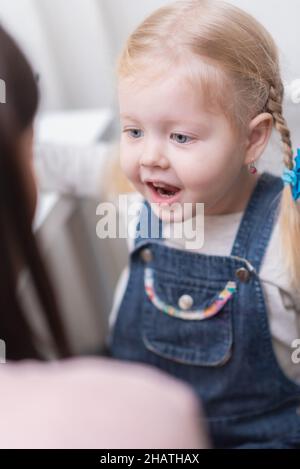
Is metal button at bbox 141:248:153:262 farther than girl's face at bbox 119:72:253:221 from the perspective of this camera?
Yes

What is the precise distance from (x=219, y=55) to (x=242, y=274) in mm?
164

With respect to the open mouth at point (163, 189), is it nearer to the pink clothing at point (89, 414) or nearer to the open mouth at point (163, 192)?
the open mouth at point (163, 192)

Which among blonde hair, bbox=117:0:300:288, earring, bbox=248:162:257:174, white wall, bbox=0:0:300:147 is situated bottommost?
earring, bbox=248:162:257:174

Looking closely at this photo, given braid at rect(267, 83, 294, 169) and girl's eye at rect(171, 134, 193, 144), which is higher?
braid at rect(267, 83, 294, 169)

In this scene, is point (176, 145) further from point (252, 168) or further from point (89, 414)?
point (89, 414)

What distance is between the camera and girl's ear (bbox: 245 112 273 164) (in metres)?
0.41

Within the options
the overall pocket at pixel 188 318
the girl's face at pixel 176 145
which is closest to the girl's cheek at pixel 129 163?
the girl's face at pixel 176 145

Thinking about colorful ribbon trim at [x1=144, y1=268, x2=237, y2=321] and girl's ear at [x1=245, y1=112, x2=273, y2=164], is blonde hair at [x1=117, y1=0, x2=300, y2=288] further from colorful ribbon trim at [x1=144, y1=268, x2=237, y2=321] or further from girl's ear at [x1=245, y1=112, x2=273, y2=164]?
colorful ribbon trim at [x1=144, y1=268, x2=237, y2=321]

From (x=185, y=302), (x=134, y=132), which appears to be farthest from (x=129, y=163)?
(x=185, y=302)

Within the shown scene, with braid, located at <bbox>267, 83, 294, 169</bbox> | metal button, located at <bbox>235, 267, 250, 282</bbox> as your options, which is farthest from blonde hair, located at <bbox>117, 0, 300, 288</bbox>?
metal button, located at <bbox>235, 267, 250, 282</bbox>

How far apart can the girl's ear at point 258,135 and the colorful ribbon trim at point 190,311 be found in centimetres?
10

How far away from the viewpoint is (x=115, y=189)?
550 millimetres

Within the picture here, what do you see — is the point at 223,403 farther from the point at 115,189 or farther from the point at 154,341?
the point at 115,189

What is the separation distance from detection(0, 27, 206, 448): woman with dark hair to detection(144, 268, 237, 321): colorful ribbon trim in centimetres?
8
